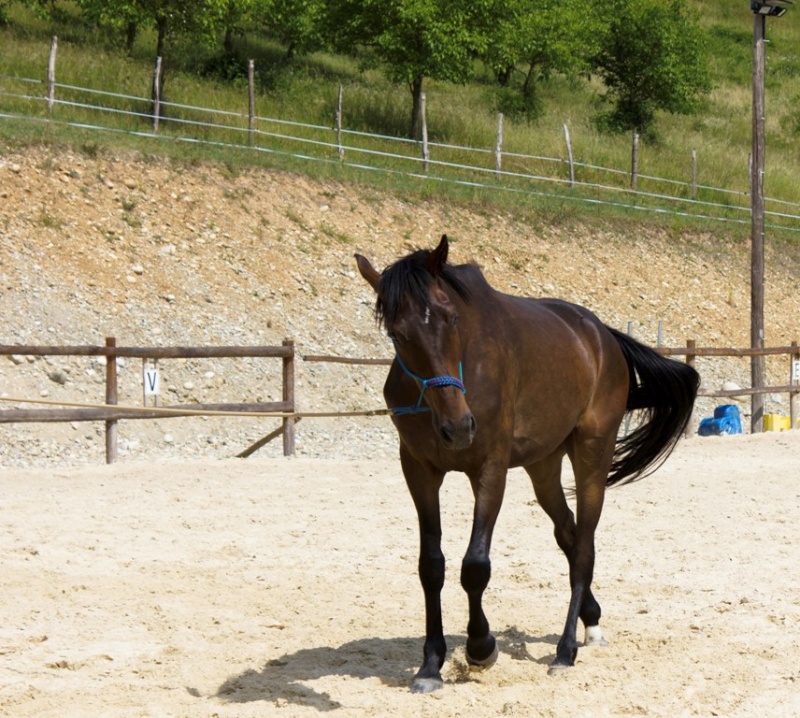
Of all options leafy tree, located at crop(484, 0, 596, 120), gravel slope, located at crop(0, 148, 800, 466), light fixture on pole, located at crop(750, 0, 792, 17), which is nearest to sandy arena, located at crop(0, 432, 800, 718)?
gravel slope, located at crop(0, 148, 800, 466)

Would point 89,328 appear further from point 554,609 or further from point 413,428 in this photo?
point 413,428

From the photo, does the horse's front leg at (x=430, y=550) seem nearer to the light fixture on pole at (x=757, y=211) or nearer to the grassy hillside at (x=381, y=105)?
the light fixture on pole at (x=757, y=211)

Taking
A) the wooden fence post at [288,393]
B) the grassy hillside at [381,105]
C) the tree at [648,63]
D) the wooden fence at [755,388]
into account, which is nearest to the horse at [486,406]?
the wooden fence post at [288,393]

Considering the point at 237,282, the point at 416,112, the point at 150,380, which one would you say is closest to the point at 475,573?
the point at 150,380

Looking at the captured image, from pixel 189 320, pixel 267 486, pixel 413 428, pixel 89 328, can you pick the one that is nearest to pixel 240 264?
pixel 189 320

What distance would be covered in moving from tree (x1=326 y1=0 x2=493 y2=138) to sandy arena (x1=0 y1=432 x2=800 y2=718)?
832 inches

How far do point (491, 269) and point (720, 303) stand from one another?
6018 mm

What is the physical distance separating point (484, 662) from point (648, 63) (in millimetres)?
40494

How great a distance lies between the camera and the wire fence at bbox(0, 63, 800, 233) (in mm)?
22922

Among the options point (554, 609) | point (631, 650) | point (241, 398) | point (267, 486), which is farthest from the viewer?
point (241, 398)

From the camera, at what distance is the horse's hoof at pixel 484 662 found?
5.13m

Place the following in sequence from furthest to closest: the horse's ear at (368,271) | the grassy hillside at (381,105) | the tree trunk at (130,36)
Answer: the tree trunk at (130,36)
the grassy hillside at (381,105)
the horse's ear at (368,271)

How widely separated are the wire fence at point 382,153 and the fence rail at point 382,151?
3 cm

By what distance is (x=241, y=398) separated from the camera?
A: 55.9 ft
